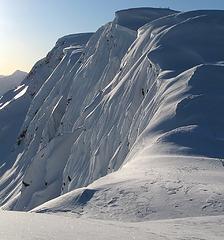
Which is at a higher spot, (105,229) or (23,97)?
(105,229)

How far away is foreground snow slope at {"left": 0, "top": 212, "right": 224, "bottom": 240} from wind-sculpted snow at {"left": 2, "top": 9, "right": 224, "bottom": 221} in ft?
2.58

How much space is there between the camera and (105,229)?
25.6 feet

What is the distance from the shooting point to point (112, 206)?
32.1 ft

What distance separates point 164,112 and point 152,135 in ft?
6.70

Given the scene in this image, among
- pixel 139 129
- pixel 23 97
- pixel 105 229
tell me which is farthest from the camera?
pixel 23 97

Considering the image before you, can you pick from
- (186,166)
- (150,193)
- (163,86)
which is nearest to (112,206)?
(150,193)

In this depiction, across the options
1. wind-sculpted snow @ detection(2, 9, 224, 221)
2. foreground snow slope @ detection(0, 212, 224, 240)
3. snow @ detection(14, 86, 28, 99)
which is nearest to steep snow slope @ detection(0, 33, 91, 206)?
snow @ detection(14, 86, 28, 99)

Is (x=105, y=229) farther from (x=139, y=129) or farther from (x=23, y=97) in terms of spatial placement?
(x=23, y=97)

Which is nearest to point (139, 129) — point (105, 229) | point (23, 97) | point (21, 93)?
point (105, 229)

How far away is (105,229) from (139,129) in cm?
1527

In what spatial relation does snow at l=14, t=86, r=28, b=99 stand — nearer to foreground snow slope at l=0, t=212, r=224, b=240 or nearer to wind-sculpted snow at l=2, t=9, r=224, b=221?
wind-sculpted snow at l=2, t=9, r=224, b=221

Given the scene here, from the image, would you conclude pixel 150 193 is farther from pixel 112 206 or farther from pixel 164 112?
pixel 164 112

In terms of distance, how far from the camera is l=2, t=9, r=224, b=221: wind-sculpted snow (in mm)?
10156

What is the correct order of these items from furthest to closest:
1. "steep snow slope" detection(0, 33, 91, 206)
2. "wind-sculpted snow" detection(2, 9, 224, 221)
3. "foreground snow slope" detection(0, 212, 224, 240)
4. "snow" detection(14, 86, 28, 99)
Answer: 1. "snow" detection(14, 86, 28, 99)
2. "steep snow slope" detection(0, 33, 91, 206)
3. "wind-sculpted snow" detection(2, 9, 224, 221)
4. "foreground snow slope" detection(0, 212, 224, 240)
